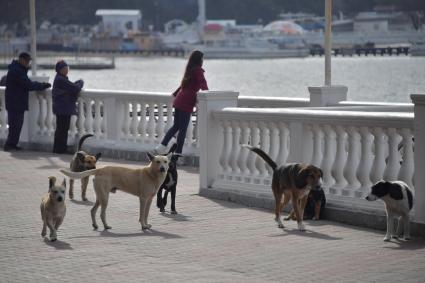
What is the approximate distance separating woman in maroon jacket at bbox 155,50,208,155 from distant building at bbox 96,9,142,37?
551 ft

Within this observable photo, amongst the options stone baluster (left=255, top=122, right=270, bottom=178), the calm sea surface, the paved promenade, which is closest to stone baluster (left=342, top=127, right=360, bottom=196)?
the paved promenade

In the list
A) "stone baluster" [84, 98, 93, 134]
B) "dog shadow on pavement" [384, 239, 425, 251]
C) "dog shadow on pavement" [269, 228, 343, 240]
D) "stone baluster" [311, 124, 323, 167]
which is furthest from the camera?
"stone baluster" [84, 98, 93, 134]

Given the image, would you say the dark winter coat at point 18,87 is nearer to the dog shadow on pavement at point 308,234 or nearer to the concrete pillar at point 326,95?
the concrete pillar at point 326,95

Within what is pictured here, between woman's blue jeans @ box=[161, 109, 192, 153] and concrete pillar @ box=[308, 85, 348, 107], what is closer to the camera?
woman's blue jeans @ box=[161, 109, 192, 153]

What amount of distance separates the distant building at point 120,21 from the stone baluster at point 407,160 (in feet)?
569

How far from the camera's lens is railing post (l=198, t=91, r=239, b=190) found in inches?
571

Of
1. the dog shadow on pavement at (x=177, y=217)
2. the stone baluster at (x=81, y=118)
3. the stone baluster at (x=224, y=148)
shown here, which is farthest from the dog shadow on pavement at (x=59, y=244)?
the stone baluster at (x=81, y=118)

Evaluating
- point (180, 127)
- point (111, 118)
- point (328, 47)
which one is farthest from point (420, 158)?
point (111, 118)

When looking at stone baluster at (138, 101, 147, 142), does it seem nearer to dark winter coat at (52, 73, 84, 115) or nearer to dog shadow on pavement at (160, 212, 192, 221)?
dark winter coat at (52, 73, 84, 115)

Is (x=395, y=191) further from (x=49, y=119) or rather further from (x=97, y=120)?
(x=49, y=119)

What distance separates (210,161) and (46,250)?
3957 mm

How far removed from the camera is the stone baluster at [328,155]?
42.0 ft

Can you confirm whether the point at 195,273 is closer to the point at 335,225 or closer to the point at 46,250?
the point at 46,250

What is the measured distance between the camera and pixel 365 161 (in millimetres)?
12273
